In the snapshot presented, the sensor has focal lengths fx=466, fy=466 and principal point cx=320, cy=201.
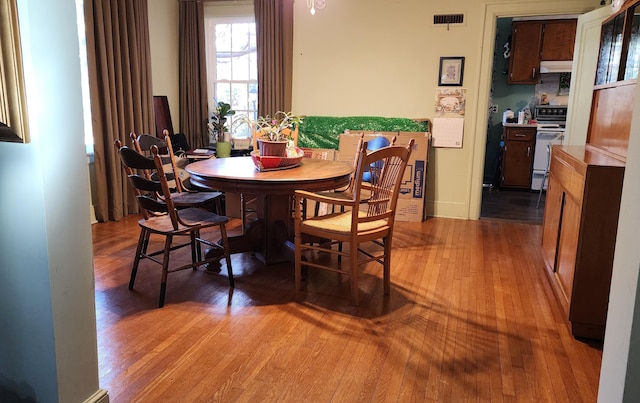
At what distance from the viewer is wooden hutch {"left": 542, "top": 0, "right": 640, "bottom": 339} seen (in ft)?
7.48

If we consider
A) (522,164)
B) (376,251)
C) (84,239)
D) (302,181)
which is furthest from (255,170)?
(522,164)

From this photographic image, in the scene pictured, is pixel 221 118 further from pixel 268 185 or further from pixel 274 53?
pixel 268 185

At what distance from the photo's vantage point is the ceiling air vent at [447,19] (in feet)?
15.7

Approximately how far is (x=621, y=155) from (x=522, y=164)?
14.1ft

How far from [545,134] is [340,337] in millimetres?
5419

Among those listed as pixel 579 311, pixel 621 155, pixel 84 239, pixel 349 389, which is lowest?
pixel 349 389

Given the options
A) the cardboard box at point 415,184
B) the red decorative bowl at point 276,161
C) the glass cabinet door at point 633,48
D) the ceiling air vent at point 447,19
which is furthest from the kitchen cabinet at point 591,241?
the ceiling air vent at point 447,19

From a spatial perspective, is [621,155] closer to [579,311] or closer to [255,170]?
[579,311]

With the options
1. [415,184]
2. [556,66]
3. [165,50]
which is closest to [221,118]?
[165,50]

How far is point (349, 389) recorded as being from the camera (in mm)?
1936

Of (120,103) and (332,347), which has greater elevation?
(120,103)

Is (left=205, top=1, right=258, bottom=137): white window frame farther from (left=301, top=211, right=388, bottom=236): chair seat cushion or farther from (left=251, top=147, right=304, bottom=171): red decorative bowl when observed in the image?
(left=301, top=211, right=388, bottom=236): chair seat cushion

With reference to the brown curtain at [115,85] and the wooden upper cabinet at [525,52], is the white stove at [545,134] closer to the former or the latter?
the wooden upper cabinet at [525,52]

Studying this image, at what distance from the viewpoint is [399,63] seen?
5.05 metres
